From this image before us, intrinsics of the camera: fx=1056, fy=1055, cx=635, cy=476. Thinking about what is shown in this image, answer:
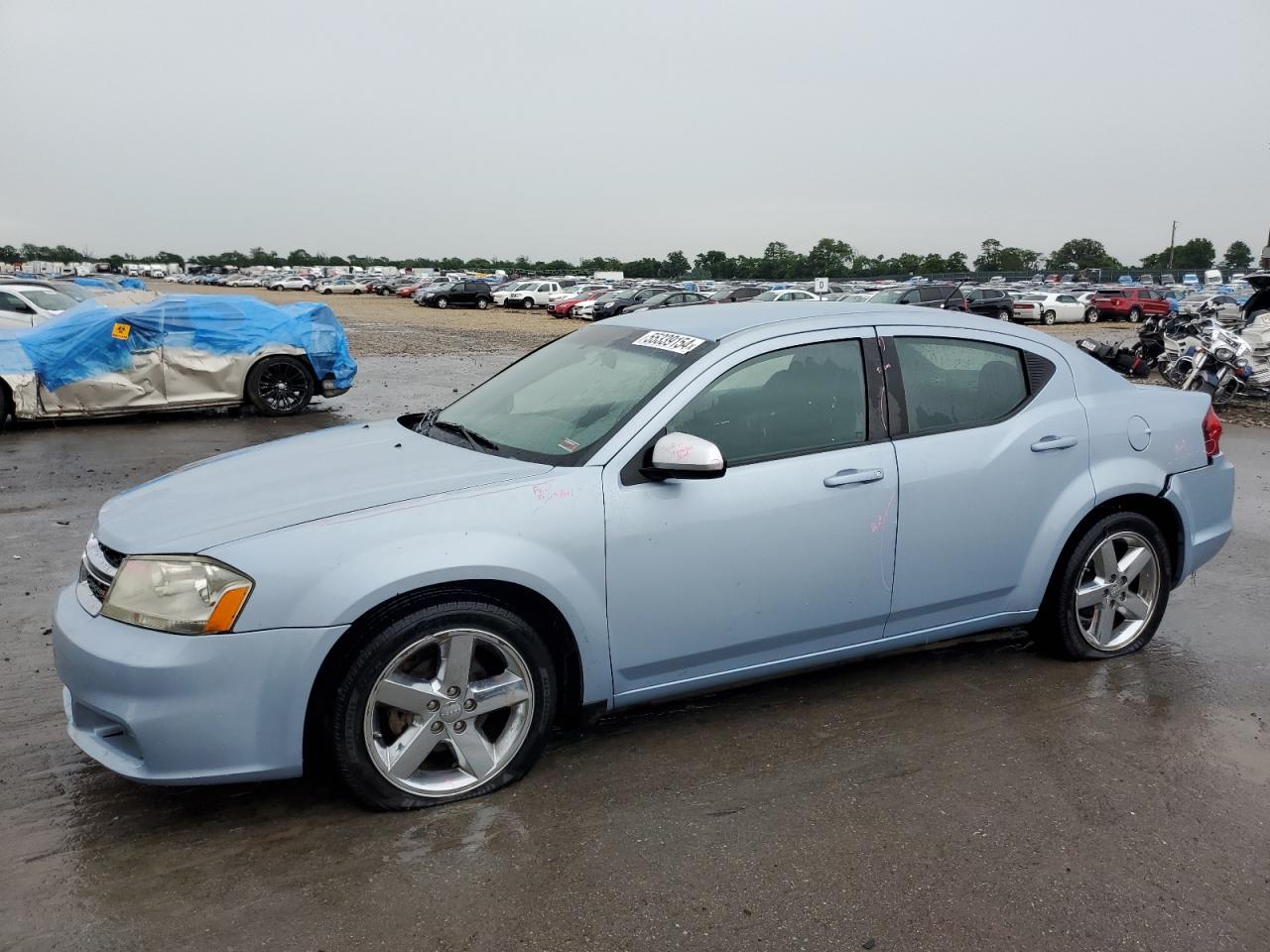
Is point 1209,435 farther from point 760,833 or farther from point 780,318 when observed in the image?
point 760,833

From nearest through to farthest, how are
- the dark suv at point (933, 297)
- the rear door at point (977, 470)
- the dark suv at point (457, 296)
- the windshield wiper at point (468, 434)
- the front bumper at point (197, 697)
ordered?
the front bumper at point (197, 697) → the windshield wiper at point (468, 434) → the rear door at point (977, 470) → the dark suv at point (933, 297) → the dark suv at point (457, 296)

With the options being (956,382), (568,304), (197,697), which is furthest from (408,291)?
(197,697)

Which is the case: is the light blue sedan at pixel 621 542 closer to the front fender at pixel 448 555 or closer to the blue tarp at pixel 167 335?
the front fender at pixel 448 555

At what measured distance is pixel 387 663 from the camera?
3.22 metres

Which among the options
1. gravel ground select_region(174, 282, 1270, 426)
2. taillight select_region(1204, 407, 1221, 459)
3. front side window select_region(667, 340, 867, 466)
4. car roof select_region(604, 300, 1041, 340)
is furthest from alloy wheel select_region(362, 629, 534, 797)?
gravel ground select_region(174, 282, 1270, 426)

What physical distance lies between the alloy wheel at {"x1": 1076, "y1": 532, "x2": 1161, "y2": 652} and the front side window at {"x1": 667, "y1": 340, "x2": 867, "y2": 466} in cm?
139

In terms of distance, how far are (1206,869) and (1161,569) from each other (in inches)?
76.4

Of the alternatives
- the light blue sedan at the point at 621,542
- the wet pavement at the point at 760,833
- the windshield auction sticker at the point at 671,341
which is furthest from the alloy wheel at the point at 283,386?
the windshield auction sticker at the point at 671,341

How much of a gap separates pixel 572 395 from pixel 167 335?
34.0ft

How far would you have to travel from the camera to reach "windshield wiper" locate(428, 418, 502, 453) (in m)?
3.96

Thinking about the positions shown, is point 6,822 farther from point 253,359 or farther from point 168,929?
point 253,359

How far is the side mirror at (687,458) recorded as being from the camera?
347 cm

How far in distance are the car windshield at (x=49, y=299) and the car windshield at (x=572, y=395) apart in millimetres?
18734

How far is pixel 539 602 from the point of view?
138 inches
